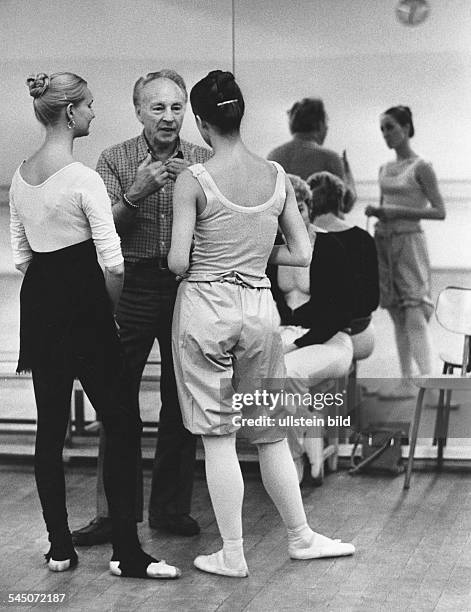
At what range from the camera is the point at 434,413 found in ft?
19.1

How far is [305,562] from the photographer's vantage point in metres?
4.13

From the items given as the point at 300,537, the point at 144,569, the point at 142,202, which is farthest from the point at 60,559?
the point at 142,202

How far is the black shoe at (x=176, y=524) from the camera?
454 cm

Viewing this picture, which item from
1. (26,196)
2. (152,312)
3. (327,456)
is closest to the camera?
(26,196)

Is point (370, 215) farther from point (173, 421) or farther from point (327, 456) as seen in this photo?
point (173, 421)

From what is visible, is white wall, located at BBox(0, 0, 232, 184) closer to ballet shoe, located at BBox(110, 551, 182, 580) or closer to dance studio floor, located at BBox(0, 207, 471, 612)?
dance studio floor, located at BBox(0, 207, 471, 612)

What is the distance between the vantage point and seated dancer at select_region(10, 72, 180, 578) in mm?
3807

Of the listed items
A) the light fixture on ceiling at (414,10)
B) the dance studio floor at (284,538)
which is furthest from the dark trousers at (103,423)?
the light fixture on ceiling at (414,10)

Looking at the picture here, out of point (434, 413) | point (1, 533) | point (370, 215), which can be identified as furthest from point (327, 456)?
point (1, 533)

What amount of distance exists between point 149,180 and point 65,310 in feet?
1.97

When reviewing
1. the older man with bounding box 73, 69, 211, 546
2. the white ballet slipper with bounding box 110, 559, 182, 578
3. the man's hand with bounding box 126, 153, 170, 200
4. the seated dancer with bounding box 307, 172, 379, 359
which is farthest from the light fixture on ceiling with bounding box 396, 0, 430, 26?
the white ballet slipper with bounding box 110, 559, 182, 578

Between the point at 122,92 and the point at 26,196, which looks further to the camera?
the point at 122,92

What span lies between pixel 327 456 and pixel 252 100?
1642 mm

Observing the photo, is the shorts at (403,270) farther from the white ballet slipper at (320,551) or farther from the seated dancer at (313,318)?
the white ballet slipper at (320,551)
